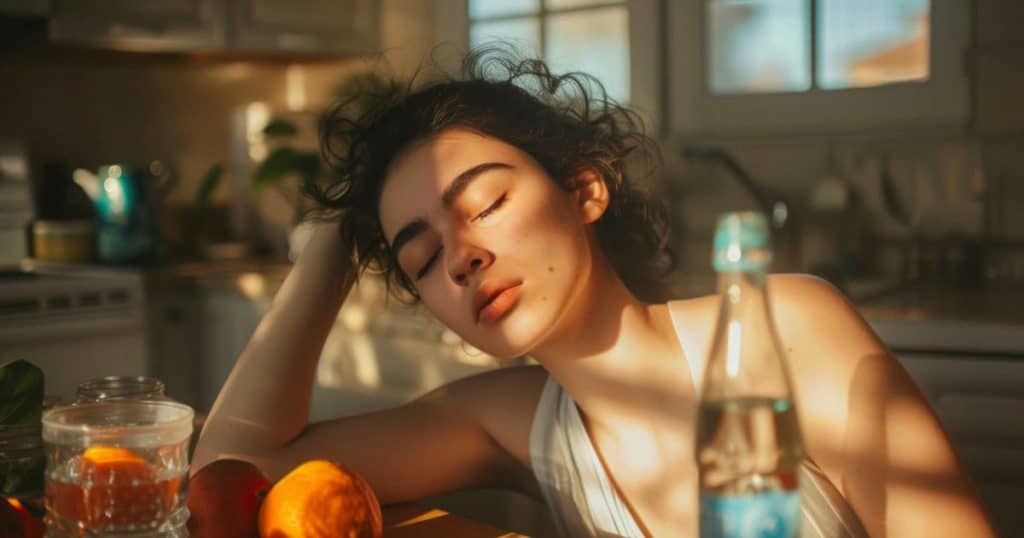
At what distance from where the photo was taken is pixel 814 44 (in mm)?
2848

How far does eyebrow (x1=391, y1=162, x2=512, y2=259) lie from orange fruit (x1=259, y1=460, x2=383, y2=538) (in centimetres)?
23

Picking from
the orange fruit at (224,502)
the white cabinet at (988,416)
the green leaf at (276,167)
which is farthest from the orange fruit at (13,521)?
the green leaf at (276,167)

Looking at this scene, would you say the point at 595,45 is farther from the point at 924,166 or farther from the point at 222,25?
the point at 222,25

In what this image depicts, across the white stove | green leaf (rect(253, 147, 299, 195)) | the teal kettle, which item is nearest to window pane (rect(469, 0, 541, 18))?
green leaf (rect(253, 147, 299, 195))

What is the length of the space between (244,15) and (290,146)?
1.30 feet

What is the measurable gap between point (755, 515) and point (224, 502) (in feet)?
1.65

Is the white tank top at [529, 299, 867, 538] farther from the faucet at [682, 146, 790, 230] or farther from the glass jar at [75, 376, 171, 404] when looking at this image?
the faucet at [682, 146, 790, 230]

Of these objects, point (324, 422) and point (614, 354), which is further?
point (324, 422)

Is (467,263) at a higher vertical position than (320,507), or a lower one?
higher

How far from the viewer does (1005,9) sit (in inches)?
102

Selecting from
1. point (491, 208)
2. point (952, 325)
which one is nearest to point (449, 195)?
point (491, 208)

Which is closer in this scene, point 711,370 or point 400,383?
point 711,370

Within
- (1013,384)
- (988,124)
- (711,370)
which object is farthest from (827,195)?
(711,370)

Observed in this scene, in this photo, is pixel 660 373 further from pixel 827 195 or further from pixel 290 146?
pixel 290 146
